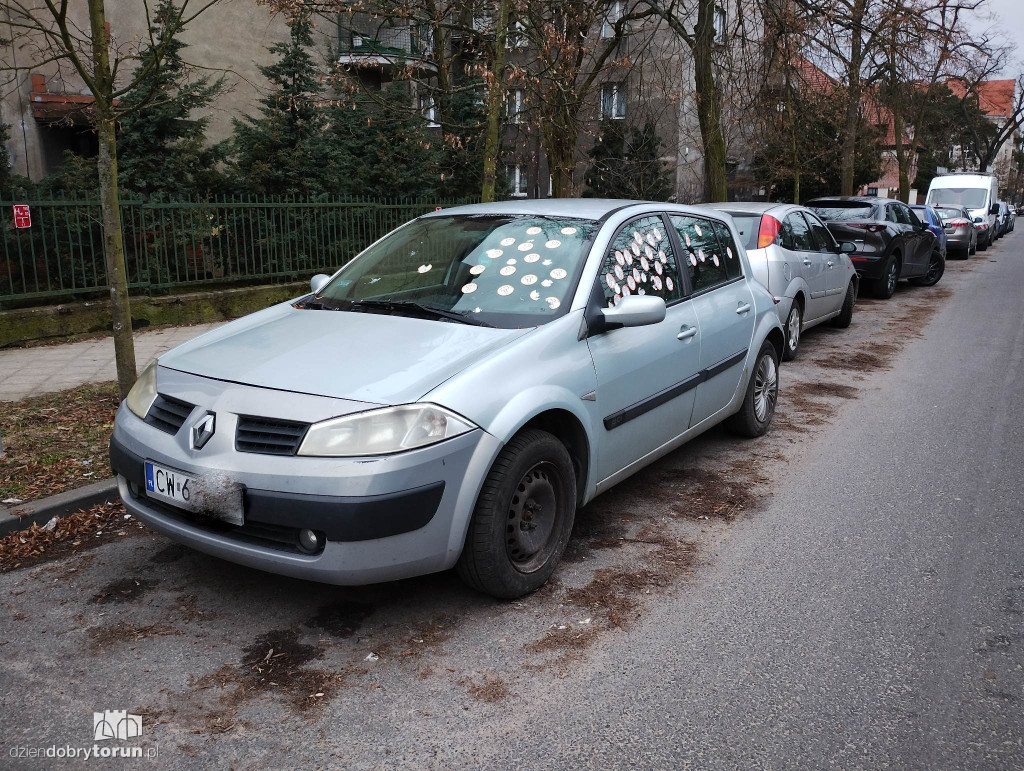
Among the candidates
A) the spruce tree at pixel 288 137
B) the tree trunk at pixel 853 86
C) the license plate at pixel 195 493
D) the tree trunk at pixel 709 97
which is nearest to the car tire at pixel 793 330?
the license plate at pixel 195 493

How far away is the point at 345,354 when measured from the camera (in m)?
3.60

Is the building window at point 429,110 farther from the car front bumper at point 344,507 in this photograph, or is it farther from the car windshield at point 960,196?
the car windshield at point 960,196

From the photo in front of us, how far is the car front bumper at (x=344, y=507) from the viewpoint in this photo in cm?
311

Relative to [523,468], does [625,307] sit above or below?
above

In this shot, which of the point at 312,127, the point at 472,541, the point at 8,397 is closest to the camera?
the point at 472,541

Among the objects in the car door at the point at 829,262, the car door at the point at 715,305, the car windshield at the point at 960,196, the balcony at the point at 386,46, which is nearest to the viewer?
the car door at the point at 715,305

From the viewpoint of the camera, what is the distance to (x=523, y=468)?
3525 mm

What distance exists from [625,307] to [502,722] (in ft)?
6.52

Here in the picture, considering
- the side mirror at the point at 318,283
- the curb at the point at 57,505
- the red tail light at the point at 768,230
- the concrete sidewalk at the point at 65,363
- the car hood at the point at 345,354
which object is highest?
the red tail light at the point at 768,230

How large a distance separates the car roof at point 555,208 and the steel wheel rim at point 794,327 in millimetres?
4709

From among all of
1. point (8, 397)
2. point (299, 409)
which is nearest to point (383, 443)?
point (299, 409)

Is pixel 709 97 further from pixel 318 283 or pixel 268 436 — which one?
pixel 268 436

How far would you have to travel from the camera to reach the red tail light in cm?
890

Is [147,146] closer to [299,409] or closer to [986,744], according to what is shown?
[299,409]
